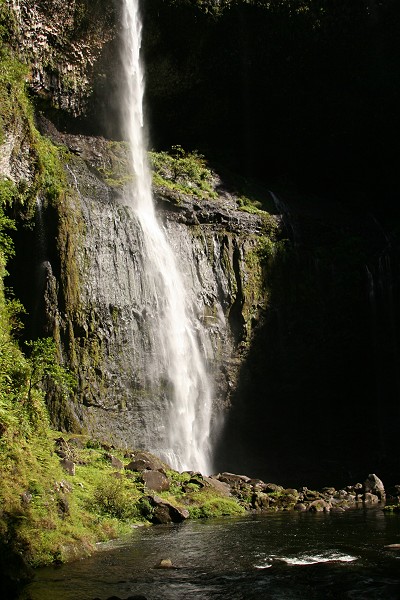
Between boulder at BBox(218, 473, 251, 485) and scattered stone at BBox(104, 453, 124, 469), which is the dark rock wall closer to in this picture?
boulder at BBox(218, 473, 251, 485)

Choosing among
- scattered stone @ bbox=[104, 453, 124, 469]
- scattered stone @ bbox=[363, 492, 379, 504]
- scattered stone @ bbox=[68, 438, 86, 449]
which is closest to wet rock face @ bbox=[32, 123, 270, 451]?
scattered stone @ bbox=[68, 438, 86, 449]

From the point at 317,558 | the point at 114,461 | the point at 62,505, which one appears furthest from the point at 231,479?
the point at 317,558

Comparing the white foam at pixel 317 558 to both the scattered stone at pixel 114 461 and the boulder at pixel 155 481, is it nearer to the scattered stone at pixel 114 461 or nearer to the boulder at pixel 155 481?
the boulder at pixel 155 481

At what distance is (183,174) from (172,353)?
374 inches

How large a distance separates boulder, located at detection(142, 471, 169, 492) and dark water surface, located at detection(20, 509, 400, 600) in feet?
8.25

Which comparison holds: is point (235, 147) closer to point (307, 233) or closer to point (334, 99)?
point (334, 99)

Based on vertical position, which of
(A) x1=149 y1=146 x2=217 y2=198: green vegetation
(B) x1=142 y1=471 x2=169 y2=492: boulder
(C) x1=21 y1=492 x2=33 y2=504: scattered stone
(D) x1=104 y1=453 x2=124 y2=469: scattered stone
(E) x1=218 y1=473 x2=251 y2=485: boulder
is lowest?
(E) x1=218 y1=473 x2=251 y2=485: boulder

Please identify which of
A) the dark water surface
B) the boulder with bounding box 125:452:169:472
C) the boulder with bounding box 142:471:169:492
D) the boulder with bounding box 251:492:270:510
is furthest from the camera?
the boulder with bounding box 251:492:270:510

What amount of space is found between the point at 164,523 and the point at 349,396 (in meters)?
14.0

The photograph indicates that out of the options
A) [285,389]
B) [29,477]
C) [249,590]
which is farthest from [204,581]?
[285,389]

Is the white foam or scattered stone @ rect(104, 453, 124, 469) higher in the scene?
scattered stone @ rect(104, 453, 124, 469)

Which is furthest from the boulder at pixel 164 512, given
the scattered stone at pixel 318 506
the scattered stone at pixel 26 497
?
the scattered stone at pixel 26 497

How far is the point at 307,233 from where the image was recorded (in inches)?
1051

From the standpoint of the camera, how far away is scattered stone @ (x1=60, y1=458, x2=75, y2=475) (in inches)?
484
